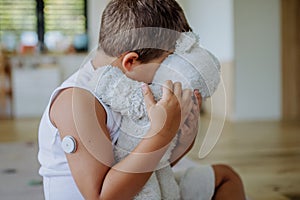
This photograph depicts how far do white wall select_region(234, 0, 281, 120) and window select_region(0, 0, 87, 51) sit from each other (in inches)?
80.2

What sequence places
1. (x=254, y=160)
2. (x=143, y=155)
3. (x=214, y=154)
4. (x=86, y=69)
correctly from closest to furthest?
(x=143, y=155) < (x=86, y=69) < (x=254, y=160) < (x=214, y=154)

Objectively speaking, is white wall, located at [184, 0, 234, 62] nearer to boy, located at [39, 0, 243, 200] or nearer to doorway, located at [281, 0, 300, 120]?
doorway, located at [281, 0, 300, 120]

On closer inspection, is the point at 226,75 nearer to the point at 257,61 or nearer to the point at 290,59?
the point at 257,61

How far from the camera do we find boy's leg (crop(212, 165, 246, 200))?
3.29ft

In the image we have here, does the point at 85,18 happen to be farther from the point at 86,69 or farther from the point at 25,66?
the point at 86,69

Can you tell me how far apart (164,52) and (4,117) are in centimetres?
460

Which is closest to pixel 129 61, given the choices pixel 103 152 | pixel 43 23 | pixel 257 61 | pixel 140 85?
pixel 140 85

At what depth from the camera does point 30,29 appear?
554cm

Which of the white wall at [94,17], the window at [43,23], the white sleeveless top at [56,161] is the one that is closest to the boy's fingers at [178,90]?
the white sleeveless top at [56,161]

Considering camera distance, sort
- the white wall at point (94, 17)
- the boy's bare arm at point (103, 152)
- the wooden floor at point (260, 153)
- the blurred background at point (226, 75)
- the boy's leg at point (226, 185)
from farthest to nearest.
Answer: the white wall at point (94, 17), the blurred background at point (226, 75), the wooden floor at point (260, 153), the boy's leg at point (226, 185), the boy's bare arm at point (103, 152)

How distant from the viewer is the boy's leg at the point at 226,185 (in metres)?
1.00

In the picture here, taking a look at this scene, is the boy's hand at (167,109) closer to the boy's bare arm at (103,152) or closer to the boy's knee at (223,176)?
the boy's bare arm at (103,152)

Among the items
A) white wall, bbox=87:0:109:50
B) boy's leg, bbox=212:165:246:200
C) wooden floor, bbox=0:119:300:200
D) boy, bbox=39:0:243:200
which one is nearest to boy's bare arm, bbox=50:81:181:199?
boy, bbox=39:0:243:200

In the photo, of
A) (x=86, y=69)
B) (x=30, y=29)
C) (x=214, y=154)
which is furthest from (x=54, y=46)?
(x=86, y=69)
